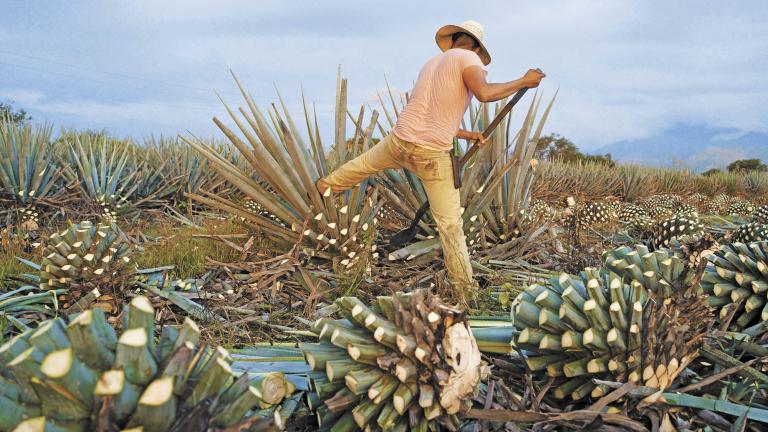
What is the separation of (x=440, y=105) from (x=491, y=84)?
0.40m

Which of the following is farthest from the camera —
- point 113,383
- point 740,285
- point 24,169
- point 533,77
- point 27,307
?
point 24,169

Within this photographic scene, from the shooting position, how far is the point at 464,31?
408 centimetres

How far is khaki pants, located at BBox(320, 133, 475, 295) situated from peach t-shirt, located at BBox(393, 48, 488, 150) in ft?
0.25

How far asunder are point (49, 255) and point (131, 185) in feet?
19.4

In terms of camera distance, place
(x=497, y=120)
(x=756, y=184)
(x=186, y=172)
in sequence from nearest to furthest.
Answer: (x=497, y=120) → (x=186, y=172) → (x=756, y=184)

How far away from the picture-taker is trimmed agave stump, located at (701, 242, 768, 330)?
2.29m

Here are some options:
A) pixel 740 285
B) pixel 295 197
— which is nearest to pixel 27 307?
pixel 295 197

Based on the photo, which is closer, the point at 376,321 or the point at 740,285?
the point at 376,321

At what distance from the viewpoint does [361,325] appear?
1598 millimetres

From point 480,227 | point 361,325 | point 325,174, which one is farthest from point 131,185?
point 361,325

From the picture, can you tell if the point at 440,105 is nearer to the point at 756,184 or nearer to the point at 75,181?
the point at 75,181

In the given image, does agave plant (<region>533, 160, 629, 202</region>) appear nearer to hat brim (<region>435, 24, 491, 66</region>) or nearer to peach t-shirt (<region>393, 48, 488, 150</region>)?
hat brim (<region>435, 24, 491, 66</region>)

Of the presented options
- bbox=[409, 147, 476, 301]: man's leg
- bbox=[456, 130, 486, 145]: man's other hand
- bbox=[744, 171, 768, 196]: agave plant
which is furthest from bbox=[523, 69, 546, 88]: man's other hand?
bbox=[744, 171, 768, 196]: agave plant

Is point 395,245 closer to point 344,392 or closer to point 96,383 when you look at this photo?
point 344,392
